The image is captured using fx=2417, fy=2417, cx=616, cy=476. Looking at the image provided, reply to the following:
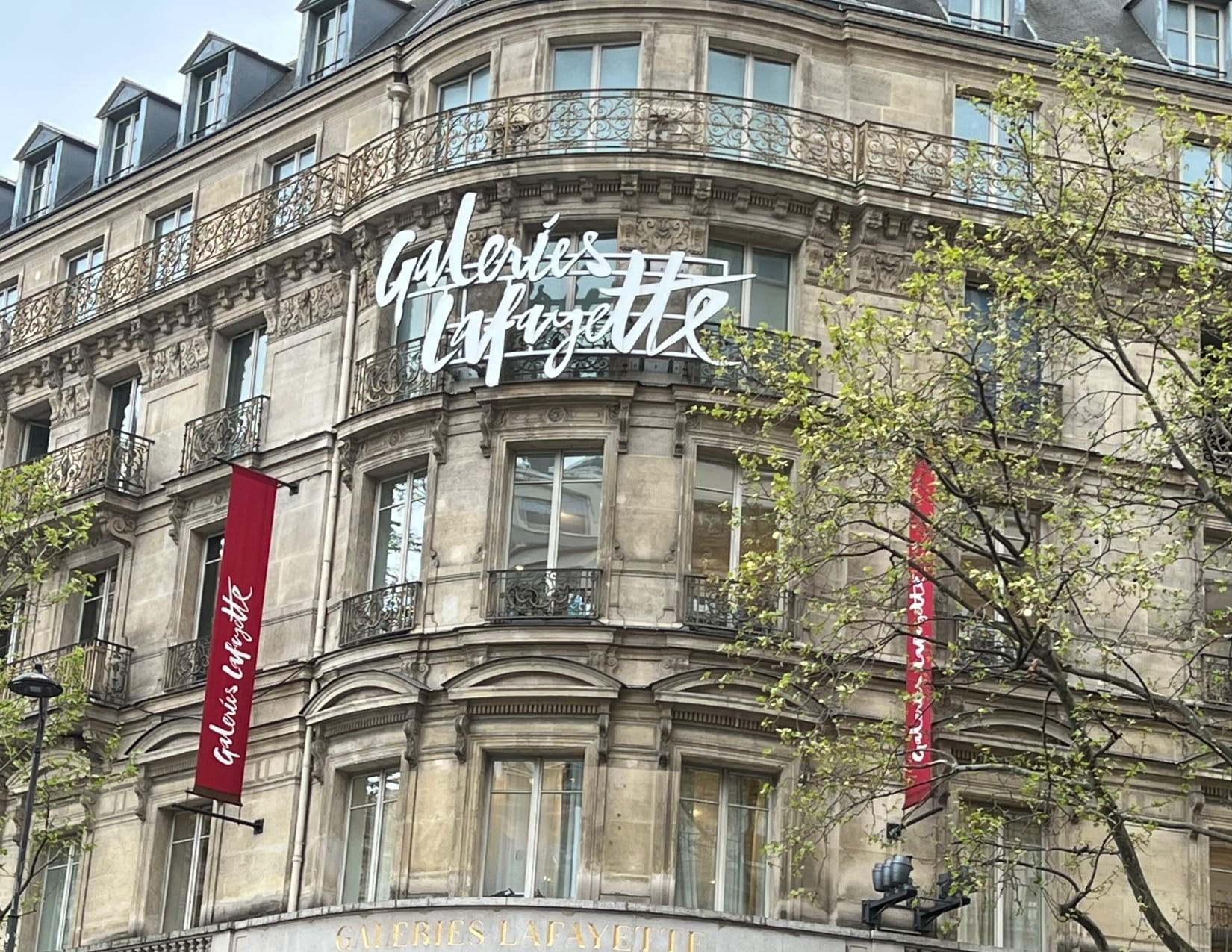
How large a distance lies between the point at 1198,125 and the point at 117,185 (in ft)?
65.7

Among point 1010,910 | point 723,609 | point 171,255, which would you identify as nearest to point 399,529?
point 723,609

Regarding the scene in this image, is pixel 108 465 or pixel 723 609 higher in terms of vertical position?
pixel 108 465

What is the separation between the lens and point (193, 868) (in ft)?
109

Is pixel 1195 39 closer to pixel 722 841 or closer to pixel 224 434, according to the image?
pixel 722 841

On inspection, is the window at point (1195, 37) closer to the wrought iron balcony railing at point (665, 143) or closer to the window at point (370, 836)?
the wrought iron balcony railing at point (665, 143)

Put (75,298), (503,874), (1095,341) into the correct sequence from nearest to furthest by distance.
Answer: (1095,341) < (503,874) < (75,298)

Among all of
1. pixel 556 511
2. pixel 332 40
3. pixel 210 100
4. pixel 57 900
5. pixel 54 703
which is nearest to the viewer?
pixel 556 511

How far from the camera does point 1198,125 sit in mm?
25609

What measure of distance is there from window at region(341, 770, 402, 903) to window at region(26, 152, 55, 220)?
644 inches

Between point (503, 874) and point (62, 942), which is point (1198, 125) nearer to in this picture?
point (503, 874)

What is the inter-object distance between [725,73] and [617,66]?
1.49 metres

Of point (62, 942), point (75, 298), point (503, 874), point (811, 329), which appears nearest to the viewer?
point (503, 874)

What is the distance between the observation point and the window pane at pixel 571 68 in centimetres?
3331

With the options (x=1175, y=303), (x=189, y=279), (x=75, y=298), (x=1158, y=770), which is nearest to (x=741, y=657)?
(x=1158, y=770)
